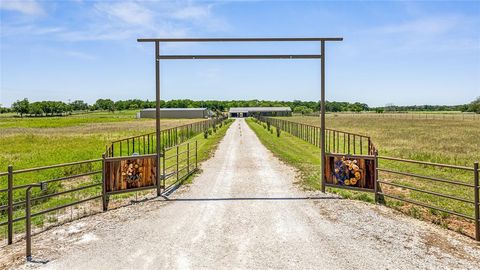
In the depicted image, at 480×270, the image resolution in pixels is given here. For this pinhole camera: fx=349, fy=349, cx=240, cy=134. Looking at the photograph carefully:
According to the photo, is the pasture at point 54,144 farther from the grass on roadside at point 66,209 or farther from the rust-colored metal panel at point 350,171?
the rust-colored metal panel at point 350,171

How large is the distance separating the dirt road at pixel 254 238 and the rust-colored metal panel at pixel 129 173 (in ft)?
2.41

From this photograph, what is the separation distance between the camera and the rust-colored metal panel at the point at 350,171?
31.7 ft

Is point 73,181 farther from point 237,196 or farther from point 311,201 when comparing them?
point 311,201

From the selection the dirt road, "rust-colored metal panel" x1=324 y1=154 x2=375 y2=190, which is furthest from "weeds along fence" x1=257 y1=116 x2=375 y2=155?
the dirt road

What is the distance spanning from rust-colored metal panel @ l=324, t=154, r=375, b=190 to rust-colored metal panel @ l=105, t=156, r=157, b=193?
17.0 feet

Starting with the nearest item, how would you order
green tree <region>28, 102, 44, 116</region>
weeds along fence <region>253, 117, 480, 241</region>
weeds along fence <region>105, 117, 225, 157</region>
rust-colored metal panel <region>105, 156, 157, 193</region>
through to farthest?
weeds along fence <region>253, 117, 480, 241</region> < rust-colored metal panel <region>105, 156, 157, 193</region> < weeds along fence <region>105, 117, 225, 157</region> < green tree <region>28, 102, 44, 116</region>

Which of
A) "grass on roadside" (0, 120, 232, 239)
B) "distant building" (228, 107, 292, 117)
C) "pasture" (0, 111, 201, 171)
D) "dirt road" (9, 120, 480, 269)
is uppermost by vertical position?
"distant building" (228, 107, 292, 117)

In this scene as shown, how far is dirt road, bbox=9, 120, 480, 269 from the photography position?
5.61 meters

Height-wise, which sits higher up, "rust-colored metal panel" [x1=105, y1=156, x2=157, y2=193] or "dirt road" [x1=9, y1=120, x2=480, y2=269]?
"rust-colored metal panel" [x1=105, y1=156, x2=157, y2=193]

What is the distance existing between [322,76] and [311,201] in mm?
3691

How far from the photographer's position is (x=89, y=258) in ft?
19.0

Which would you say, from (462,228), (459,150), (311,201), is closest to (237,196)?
(311,201)

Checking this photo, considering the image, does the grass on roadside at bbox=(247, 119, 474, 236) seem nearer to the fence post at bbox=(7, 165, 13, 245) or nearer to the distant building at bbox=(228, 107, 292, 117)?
the fence post at bbox=(7, 165, 13, 245)

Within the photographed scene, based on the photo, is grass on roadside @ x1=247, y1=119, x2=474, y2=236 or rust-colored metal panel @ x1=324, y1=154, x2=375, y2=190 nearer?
grass on roadside @ x1=247, y1=119, x2=474, y2=236
